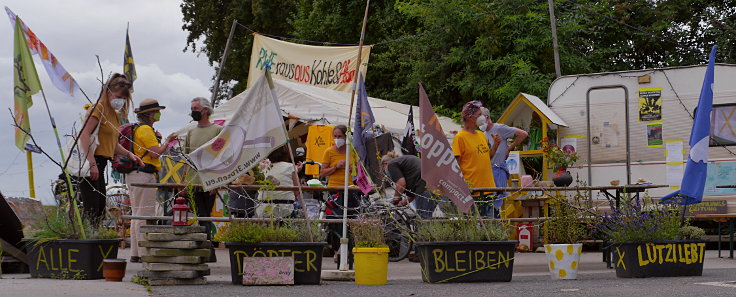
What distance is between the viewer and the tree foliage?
23234 millimetres

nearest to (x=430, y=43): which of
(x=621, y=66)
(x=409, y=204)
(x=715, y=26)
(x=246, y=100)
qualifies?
(x=621, y=66)

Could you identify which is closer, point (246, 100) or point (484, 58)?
point (246, 100)

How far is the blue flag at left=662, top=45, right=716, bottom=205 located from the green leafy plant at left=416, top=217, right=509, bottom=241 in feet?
6.13

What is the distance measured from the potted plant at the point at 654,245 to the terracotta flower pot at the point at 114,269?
4.27m

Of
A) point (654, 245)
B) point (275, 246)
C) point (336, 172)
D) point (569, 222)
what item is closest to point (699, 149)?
point (654, 245)

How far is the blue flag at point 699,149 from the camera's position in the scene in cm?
1003

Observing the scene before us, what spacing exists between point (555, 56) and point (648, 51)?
280 inches

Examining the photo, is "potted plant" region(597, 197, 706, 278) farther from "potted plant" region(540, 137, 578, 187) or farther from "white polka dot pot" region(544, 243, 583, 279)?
"potted plant" region(540, 137, 578, 187)

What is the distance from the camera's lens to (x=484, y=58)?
23344 millimetres

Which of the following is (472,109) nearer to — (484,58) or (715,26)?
(484,58)

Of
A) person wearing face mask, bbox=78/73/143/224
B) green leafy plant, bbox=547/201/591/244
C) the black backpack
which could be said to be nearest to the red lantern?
person wearing face mask, bbox=78/73/143/224

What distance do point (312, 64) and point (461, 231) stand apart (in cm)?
1235

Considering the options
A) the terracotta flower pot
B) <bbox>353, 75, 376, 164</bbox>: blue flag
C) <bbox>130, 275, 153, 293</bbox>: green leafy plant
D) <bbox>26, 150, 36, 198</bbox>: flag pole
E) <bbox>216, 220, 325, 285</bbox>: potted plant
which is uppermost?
<bbox>353, 75, 376, 164</bbox>: blue flag

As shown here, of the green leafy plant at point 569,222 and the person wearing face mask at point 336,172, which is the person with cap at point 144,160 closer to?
the person wearing face mask at point 336,172
